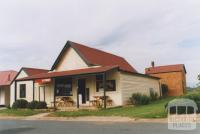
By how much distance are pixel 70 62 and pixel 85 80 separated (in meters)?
2.87

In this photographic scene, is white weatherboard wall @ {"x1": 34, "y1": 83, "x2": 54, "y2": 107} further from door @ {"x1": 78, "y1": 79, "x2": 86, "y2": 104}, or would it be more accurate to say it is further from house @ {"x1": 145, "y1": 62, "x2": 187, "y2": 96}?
house @ {"x1": 145, "y1": 62, "x2": 187, "y2": 96}

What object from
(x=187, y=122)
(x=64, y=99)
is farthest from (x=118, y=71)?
(x=187, y=122)

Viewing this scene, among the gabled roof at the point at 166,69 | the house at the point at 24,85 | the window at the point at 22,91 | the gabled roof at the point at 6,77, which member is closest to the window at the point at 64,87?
the house at the point at 24,85

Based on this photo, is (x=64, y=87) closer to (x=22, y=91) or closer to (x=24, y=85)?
(x=24, y=85)

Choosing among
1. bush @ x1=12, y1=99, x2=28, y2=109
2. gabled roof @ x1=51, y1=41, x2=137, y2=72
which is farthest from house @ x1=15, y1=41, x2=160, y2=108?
bush @ x1=12, y1=99, x2=28, y2=109

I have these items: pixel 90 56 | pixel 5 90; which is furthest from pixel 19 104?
pixel 5 90

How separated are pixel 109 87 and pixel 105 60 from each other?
21.4 ft

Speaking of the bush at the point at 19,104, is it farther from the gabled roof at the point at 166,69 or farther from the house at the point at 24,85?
the gabled roof at the point at 166,69

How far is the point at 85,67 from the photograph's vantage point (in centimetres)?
3181

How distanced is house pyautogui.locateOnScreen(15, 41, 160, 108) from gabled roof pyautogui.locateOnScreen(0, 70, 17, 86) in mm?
7110

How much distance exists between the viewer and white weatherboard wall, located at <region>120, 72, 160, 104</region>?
2898 cm

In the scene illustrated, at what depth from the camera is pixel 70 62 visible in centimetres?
3331

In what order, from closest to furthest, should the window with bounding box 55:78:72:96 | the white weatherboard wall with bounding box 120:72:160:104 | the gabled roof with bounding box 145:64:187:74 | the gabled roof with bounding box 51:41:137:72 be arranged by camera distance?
the white weatherboard wall with bounding box 120:72:160:104 → the gabled roof with bounding box 51:41:137:72 → the window with bounding box 55:78:72:96 → the gabled roof with bounding box 145:64:187:74

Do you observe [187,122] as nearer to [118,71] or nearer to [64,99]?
[118,71]
